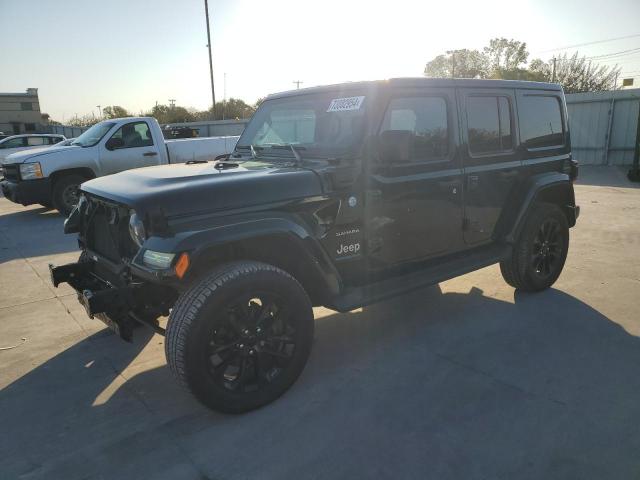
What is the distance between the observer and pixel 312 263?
10.2 ft

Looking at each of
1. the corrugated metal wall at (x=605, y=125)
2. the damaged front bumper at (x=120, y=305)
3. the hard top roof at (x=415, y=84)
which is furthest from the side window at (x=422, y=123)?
the corrugated metal wall at (x=605, y=125)

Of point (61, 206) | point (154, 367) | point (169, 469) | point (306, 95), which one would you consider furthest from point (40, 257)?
point (169, 469)

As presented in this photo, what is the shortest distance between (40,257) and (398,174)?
548 centimetres

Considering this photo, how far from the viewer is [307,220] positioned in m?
3.17

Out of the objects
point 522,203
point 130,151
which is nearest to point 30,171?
point 130,151

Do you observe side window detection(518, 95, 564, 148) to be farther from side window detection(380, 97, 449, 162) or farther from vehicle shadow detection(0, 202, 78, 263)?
vehicle shadow detection(0, 202, 78, 263)

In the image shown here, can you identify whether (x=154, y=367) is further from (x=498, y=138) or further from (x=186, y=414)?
(x=498, y=138)

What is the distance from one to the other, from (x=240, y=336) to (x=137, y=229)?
869 millimetres

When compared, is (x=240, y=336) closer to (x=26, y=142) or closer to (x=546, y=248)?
(x=546, y=248)

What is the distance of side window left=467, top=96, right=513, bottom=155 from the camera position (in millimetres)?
4078

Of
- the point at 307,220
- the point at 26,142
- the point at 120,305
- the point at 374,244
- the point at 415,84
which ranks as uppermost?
the point at 415,84

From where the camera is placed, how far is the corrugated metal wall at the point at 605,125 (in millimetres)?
15492

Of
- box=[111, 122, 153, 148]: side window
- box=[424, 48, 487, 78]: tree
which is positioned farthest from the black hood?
box=[424, 48, 487, 78]: tree

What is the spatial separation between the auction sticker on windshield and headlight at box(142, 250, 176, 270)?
1.72 m
